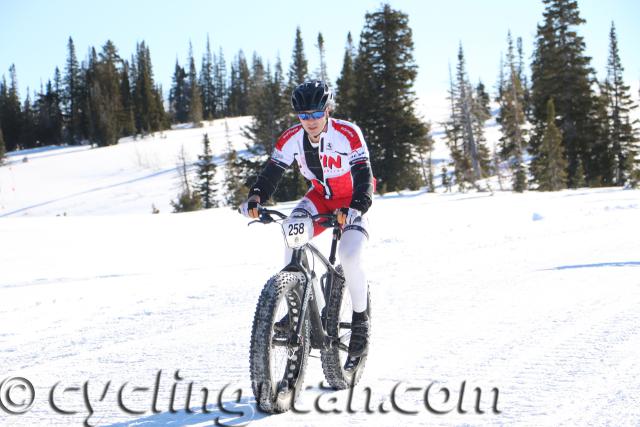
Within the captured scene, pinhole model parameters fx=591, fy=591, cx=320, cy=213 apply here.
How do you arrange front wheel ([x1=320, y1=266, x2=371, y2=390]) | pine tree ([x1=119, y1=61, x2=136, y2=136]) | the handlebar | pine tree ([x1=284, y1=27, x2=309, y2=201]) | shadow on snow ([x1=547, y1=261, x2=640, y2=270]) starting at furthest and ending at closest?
pine tree ([x1=119, y1=61, x2=136, y2=136]), pine tree ([x1=284, y1=27, x2=309, y2=201]), shadow on snow ([x1=547, y1=261, x2=640, y2=270]), front wheel ([x1=320, y1=266, x2=371, y2=390]), the handlebar

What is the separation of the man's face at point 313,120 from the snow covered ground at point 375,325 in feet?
6.80

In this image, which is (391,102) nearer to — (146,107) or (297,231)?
(297,231)

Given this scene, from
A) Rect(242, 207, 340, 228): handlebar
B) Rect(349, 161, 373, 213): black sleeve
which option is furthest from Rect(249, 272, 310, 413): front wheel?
Rect(349, 161, 373, 213): black sleeve

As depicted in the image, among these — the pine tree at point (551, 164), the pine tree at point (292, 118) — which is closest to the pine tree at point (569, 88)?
the pine tree at point (551, 164)

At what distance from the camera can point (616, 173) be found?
4478 centimetres

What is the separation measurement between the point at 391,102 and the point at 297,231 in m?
36.6

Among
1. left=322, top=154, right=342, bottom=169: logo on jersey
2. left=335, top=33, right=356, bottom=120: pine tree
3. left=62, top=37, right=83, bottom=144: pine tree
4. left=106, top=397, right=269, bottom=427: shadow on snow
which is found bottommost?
left=106, top=397, right=269, bottom=427: shadow on snow

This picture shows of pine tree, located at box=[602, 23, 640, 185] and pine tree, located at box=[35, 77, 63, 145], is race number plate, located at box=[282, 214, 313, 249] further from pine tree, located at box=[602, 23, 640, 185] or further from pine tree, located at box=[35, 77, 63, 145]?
pine tree, located at box=[35, 77, 63, 145]

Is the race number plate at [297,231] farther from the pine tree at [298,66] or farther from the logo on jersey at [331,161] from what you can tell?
the pine tree at [298,66]

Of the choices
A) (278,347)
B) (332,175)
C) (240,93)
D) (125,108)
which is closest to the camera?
(278,347)

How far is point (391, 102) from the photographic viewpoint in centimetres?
3972

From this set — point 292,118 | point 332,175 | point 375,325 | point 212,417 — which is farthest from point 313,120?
point 292,118

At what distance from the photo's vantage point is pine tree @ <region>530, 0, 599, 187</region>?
44.9 metres

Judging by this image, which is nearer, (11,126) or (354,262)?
(354,262)
